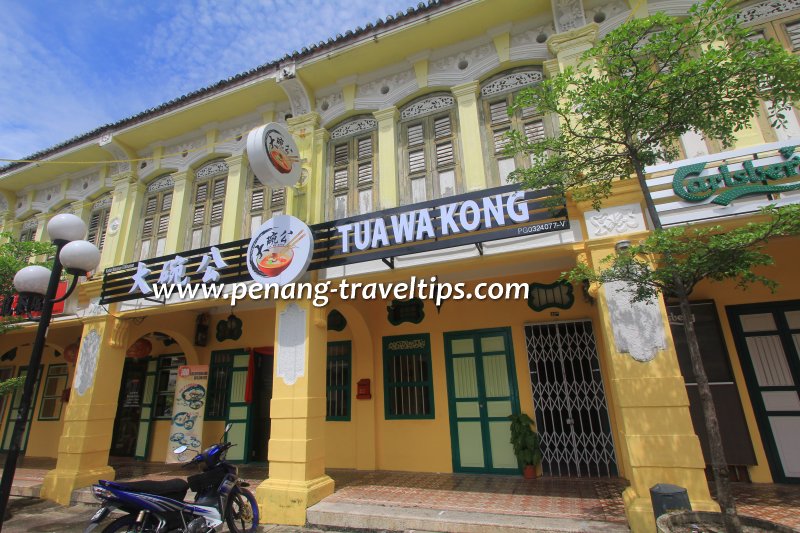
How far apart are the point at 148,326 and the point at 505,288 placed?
7457 millimetres

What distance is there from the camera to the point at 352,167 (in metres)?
8.07

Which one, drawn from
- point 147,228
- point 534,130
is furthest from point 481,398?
point 147,228

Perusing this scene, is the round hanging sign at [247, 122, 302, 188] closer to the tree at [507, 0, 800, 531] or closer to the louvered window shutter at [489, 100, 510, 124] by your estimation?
the louvered window shutter at [489, 100, 510, 124]

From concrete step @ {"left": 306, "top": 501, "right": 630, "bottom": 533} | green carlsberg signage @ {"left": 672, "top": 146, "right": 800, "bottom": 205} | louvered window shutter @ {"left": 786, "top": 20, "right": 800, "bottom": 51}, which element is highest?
louvered window shutter @ {"left": 786, "top": 20, "right": 800, "bottom": 51}

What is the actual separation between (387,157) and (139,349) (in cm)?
718

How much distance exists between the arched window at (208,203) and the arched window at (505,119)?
219 inches

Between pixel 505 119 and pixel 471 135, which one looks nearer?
pixel 471 135

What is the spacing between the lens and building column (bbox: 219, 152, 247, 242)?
8.35m

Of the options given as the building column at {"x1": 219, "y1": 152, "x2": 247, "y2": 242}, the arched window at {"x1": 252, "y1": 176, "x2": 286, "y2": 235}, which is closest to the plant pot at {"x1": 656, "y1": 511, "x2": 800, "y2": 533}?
the arched window at {"x1": 252, "y1": 176, "x2": 286, "y2": 235}

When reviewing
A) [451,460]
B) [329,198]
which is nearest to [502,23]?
[329,198]

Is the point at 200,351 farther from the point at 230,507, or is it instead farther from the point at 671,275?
the point at 671,275

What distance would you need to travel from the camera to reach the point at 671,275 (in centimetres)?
361

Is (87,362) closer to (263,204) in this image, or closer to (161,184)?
(161,184)

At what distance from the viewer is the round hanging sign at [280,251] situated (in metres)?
6.60
